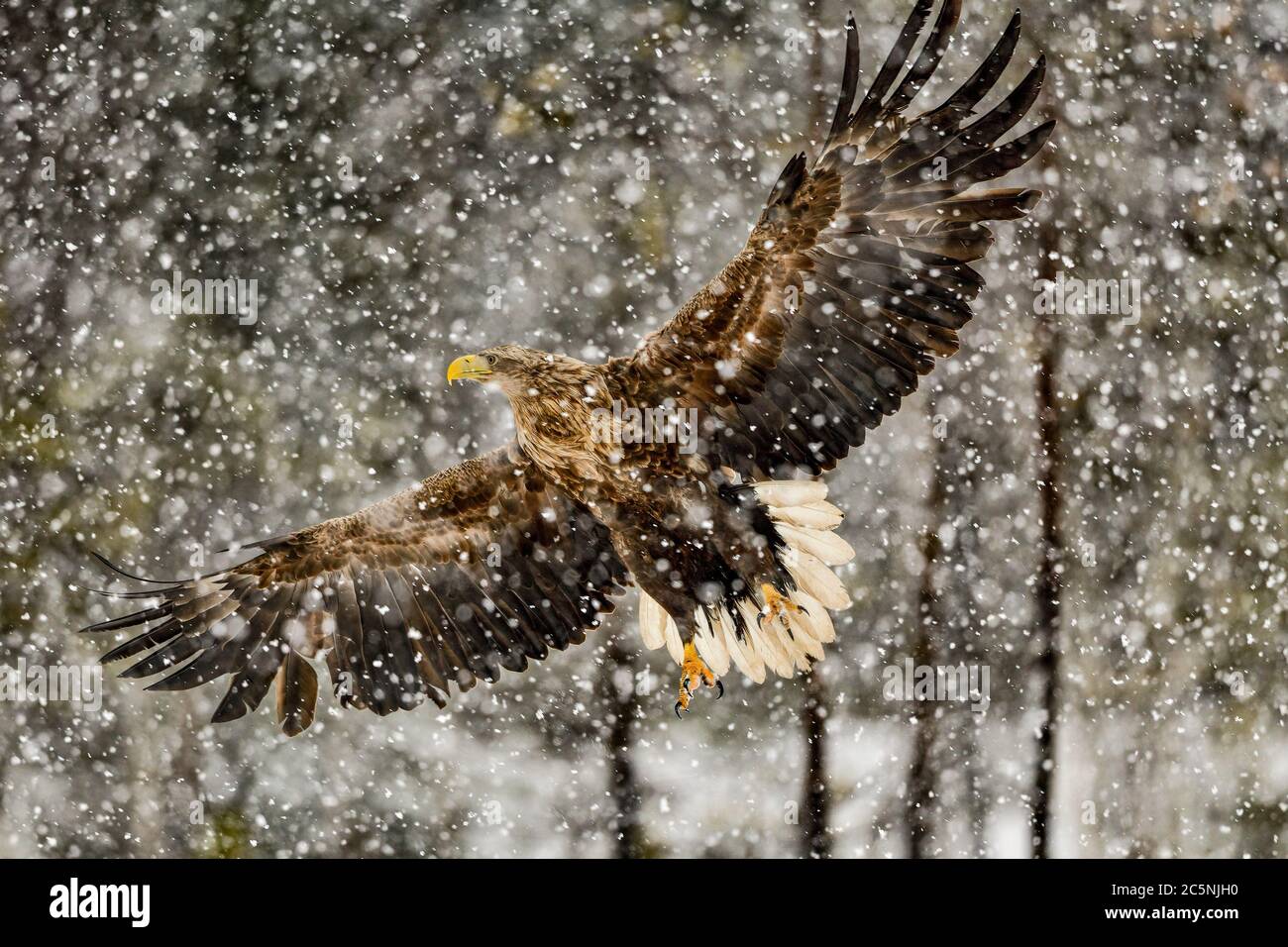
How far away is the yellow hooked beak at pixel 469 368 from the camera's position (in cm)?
184

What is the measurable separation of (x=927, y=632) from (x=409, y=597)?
1.01 m

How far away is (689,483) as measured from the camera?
6.47 ft


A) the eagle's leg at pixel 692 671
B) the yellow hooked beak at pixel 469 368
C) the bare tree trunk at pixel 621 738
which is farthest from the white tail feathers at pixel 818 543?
the yellow hooked beak at pixel 469 368

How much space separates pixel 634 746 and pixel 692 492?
1.95ft

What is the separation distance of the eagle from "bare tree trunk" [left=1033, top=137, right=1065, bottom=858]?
0.41 m

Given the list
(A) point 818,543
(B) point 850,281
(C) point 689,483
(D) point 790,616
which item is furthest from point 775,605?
(B) point 850,281

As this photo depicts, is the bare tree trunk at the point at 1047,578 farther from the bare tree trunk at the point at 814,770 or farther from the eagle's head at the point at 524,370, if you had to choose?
the eagle's head at the point at 524,370

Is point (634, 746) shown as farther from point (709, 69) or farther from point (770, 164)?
point (709, 69)

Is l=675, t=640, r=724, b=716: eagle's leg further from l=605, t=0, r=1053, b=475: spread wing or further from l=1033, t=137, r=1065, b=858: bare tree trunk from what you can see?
l=1033, t=137, r=1065, b=858: bare tree trunk

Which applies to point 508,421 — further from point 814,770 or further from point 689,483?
point 814,770

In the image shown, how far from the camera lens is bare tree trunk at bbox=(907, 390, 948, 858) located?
7.39 ft

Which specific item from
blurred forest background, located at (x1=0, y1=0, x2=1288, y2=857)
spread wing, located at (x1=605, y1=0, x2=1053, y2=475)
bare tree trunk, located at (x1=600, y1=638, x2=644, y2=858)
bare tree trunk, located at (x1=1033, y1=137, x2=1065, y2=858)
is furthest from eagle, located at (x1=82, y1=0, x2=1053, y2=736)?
bare tree trunk, located at (x1=1033, y1=137, x2=1065, y2=858)

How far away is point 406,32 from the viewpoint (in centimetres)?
228
